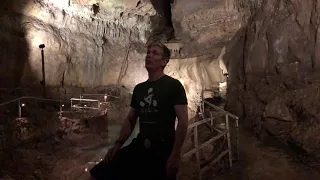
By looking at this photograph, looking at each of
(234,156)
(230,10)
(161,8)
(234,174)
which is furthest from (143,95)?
(161,8)

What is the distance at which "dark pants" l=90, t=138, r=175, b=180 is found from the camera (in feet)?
7.42

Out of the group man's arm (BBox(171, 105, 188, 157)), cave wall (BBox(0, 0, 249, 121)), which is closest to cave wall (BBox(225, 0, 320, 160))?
cave wall (BBox(0, 0, 249, 121))

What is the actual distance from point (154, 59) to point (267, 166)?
184 inches

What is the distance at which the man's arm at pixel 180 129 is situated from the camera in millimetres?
2252

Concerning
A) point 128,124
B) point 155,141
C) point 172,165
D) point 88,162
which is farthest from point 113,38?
point 172,165

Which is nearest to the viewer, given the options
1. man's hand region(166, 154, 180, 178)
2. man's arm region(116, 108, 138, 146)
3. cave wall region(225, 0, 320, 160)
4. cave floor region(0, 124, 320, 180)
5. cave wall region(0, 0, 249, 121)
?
man's hand region(166, 154, 180, 178)

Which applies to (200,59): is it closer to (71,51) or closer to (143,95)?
(71,51)

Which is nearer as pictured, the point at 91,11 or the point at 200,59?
the point at 91,11

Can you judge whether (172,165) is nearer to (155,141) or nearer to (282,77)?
(155,141)

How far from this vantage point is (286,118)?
7.07 metres

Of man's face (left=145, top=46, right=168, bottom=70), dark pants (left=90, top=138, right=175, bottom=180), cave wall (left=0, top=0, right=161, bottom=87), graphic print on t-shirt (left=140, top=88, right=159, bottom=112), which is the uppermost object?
cave wall (left=0, top=0, right=161, bottom=87)

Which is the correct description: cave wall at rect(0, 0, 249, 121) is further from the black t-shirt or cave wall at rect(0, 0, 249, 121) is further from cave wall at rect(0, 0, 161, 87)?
the black t-shirt

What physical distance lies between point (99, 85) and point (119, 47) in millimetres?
3052

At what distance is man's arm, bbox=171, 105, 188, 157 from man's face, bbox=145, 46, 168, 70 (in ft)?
1.39
